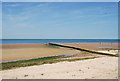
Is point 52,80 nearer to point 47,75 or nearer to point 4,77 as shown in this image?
point 47,75

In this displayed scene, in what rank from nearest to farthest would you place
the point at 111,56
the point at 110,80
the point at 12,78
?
the point at 110,80 < the point at 12,78 < the point at 111,56

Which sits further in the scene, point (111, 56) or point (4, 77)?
point (111, 56)

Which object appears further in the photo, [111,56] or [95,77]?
[111,56]

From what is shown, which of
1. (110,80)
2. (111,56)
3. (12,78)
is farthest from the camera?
(111,56)

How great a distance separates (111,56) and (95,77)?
6.89 meters

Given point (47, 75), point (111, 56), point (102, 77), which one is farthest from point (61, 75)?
point (111, 56)

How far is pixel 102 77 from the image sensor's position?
750 centimetres

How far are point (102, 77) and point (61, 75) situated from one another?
1821 millimetres

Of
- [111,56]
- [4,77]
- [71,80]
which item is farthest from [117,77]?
[111,56]

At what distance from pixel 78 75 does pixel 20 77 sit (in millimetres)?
2604

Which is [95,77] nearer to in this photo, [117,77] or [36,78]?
[117,77]

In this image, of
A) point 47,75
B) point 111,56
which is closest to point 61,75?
point 47,75

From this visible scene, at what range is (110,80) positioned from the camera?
7.07 meters

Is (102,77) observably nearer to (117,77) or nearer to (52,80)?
(117,77)
